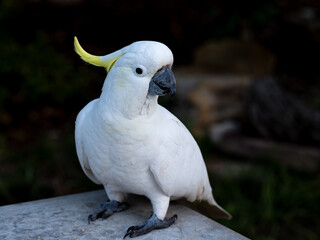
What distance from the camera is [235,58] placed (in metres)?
4.32

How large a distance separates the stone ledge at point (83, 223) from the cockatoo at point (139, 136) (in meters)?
0.06

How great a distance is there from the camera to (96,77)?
14.9 ft

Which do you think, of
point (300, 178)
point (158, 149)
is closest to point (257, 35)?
point (300, 178)

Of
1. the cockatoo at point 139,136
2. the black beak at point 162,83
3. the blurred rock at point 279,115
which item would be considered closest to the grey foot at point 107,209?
the cockatoo at point 139,136

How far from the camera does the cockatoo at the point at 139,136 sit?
4.75 ft

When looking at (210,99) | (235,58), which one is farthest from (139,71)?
(235,58)

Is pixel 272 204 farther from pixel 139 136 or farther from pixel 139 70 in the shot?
pixel 139 70

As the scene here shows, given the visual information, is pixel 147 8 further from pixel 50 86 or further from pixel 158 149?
pixel 158 149

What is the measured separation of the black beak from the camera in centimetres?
143

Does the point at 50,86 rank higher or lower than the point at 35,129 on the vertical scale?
higher

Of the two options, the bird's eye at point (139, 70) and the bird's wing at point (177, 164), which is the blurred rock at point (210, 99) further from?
the bird's eye at point (139, 70)

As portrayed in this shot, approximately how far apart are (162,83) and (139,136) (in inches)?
8.6


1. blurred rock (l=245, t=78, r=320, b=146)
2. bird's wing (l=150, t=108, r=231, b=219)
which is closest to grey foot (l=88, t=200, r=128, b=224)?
bird's wing (l=150, t=108, r=231, b=219)

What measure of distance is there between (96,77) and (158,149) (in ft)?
10.2
